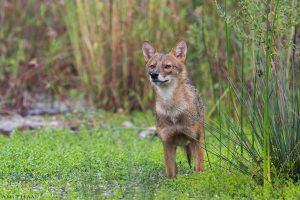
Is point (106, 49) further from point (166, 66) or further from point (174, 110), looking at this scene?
point (174, 110)

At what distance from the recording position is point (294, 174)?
6652 mm

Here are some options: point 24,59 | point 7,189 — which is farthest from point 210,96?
point 7,189

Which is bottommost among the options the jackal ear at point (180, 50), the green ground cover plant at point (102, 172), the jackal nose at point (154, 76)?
the green ground cover plant at point (102, 172)

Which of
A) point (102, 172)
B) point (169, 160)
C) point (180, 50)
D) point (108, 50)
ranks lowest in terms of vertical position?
point (102, 172)

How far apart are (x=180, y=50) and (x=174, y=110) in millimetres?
808

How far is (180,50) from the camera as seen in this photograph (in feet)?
26.3

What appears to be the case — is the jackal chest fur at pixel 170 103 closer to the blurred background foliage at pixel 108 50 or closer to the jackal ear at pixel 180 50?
the jackal ear at pixel 180 50

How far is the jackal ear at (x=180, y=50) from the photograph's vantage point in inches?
315

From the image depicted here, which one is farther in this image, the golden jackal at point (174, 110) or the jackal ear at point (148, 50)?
the jackal ear at point (148, 50)

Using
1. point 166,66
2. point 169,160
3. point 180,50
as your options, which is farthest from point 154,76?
point 169,160

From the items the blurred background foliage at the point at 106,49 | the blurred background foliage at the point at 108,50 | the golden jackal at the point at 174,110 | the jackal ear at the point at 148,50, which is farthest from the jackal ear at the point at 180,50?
the blurred background foliage at the point at 108,50

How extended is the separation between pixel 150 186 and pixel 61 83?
6.28m

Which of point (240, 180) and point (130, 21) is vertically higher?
point (130, 21)

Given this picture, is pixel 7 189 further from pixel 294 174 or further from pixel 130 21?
pixel 130 21
